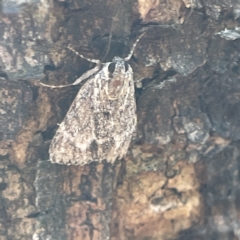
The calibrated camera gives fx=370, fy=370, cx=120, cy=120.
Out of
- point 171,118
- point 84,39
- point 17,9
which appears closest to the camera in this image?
point 17,9

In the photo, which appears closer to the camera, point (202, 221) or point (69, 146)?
point (69, 146)

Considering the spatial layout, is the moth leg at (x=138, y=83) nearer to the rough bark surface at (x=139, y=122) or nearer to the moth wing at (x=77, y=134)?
the rough bark surface at (x=139, y=122)

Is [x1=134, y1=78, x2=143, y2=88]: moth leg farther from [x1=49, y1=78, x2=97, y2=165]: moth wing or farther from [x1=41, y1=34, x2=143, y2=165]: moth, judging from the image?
[x1=49, y1=78, x2=97, y2=165]: moth wing

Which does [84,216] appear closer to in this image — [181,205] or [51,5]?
[181,205]

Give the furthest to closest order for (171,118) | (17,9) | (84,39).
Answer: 1. (171,118)
2. (84,39)
3. (17,9)

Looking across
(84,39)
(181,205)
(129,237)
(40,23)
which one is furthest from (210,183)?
(40,23)

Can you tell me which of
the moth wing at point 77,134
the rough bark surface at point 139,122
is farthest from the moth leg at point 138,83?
the moth wing at point 77,134

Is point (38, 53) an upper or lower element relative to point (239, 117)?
upper
